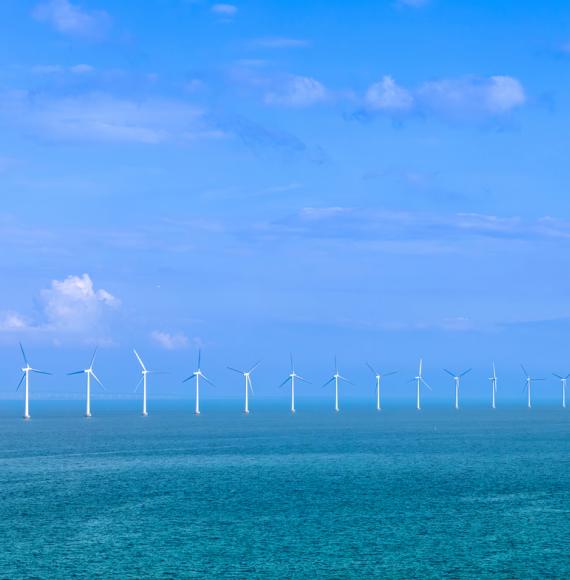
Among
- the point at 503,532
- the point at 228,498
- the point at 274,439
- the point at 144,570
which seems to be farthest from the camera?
the point at 274,439

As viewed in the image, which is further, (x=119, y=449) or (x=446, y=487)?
(x=119, y=449)

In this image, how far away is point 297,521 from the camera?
7900cm

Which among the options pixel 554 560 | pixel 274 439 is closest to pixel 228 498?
pixel 554 560

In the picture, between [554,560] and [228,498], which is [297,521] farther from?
[554,560]

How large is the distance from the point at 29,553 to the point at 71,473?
51362 mm

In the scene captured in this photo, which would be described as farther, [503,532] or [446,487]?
[446,487]

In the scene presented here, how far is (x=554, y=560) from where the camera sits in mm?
63500

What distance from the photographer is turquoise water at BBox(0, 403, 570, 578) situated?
62.2 m

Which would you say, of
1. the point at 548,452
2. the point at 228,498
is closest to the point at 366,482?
the point at 228,498

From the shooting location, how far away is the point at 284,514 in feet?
271

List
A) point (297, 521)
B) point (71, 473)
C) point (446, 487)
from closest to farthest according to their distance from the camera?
point (297, 521) → point (446, 487) → point (71, 473)

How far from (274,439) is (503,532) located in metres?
112

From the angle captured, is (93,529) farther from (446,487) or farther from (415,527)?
(446,487)

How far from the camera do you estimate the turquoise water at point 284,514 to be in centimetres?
6216
